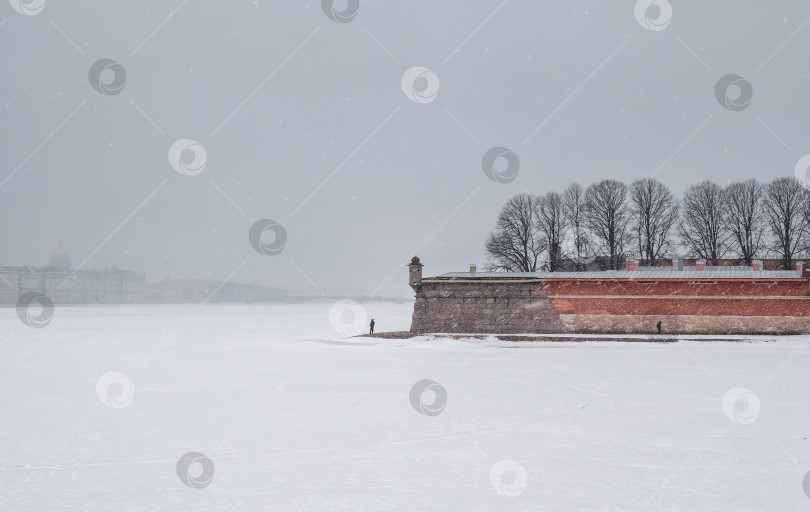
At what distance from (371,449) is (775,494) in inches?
206

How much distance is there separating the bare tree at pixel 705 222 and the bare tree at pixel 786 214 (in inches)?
138

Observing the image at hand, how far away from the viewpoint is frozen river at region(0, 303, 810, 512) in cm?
792

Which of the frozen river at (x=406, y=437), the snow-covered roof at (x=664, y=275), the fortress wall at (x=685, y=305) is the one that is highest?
the snow-covered roof at (x=664, y=275)

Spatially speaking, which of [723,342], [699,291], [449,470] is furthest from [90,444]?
[699,291]

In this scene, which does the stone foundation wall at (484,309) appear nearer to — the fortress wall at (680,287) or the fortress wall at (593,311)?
the fortress wall at (593,311)

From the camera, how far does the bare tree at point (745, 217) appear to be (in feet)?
185

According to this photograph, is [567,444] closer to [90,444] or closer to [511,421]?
[511,421]

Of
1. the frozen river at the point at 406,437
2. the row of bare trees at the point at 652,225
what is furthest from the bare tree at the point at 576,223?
the frozen river at the point at 406,437

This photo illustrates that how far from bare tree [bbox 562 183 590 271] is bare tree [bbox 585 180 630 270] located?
32.1 inches

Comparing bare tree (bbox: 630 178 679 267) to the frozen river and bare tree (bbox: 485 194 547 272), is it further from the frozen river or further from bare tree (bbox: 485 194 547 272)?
the frozen river

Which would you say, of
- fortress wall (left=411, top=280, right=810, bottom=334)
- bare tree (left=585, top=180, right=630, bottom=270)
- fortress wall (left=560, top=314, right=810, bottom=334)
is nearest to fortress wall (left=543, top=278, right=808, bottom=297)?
fortress wall (left=411, top=280, right=810, bottom=334)

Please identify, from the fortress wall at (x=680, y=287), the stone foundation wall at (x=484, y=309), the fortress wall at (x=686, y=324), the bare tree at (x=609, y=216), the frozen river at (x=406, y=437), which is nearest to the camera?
the frozen river at (x=406, y=437)

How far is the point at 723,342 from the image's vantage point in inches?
1346

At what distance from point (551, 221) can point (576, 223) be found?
6.72 ft
